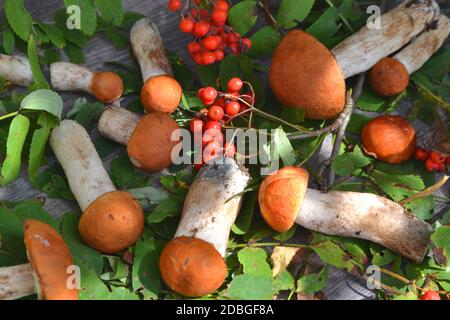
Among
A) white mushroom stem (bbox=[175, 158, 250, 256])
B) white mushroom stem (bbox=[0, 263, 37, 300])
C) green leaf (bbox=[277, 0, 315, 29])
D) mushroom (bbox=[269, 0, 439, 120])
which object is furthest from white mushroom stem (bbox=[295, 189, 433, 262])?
white mushroom stem (bbox=[0, 263, 37, 300])

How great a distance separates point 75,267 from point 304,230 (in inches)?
32.8

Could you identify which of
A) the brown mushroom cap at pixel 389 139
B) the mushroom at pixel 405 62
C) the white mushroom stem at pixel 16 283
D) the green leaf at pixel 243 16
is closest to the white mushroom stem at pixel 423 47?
the mushroom at pixel 405 62

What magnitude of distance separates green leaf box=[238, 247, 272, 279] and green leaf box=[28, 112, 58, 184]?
0.79 metres

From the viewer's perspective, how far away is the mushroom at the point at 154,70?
7.30ft

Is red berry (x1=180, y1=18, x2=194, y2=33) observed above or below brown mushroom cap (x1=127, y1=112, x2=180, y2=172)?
above

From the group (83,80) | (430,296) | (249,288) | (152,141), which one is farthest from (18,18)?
(430,296)

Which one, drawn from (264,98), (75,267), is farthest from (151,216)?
(264,98)

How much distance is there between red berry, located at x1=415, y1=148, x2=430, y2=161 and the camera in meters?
2.26

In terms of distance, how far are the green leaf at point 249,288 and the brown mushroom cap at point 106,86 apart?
876 millimetres

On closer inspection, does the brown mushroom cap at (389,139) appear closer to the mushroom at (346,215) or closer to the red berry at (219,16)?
the mushroom at (346,215)

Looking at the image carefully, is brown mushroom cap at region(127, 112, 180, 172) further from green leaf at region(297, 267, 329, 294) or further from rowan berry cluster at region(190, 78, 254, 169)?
green leaf at region(297, 267, 329, 294)

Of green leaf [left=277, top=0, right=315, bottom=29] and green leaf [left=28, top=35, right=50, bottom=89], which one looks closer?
green leaf [left=28, top=35, right=50, bottom=89]

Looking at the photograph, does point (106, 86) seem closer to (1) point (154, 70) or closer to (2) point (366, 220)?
(1) point (154, 70)
